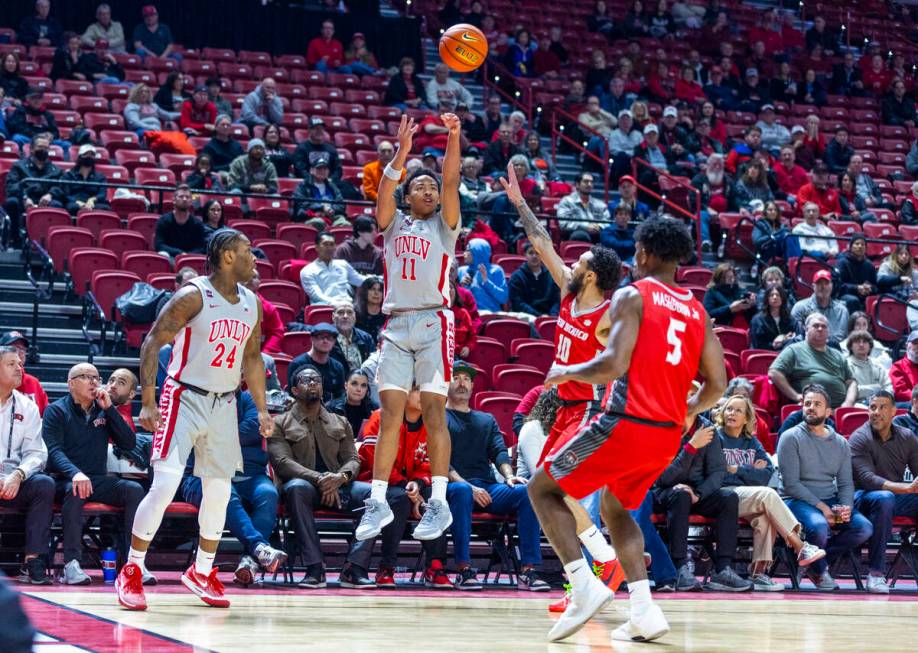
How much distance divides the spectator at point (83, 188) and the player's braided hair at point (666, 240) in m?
Result: 8.85

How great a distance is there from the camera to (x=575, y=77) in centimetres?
2112

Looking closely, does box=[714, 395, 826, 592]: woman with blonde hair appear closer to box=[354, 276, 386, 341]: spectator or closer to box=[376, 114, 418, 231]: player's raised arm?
box=[354, 276, 386, 341]: spectator

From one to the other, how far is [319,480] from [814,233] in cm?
938

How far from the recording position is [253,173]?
14.8 meters

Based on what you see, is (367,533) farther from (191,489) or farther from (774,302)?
(774,302)

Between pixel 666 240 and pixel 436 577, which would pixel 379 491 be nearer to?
pixel 436 577

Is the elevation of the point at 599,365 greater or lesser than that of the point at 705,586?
greater

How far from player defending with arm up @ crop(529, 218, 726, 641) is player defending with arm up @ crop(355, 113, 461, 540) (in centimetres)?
194

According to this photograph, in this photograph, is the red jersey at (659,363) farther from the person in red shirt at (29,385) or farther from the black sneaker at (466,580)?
the person in red shirt at (29,385)

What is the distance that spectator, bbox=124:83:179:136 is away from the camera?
16.2 m

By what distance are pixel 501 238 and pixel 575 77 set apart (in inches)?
272

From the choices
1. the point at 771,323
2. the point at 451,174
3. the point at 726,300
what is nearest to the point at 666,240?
the point at 451,174

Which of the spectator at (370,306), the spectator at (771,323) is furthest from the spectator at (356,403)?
the spectator at (771,323)

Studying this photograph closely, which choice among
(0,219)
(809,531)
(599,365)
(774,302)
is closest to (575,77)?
(774,302)
